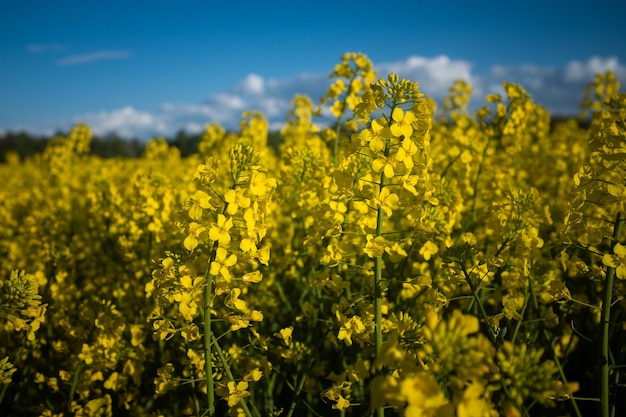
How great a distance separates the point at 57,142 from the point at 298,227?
234 inches

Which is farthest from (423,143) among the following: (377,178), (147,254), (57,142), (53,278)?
(57,142)

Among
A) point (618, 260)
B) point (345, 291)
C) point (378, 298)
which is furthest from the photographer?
point (345, 291)

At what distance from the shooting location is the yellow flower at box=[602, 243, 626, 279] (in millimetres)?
2023

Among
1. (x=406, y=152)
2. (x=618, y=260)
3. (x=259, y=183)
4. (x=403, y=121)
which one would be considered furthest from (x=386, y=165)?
(x=618, y=260)

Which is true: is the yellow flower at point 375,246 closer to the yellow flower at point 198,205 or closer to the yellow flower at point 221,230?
the yellow flower at point 221,230

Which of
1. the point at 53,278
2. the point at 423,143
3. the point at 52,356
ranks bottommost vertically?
the point at 52,356

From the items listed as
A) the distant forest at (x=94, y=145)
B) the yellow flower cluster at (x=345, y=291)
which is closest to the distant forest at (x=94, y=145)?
the distant forest at (x=94, y=145)

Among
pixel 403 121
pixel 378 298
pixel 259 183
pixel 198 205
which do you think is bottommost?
pixel 378 298

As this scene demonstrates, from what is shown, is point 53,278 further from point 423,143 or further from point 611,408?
point 611,408

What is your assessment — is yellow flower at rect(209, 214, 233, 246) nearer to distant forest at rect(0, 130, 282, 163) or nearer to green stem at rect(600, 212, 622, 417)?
green stem at rect(600, 212, 622, 417)

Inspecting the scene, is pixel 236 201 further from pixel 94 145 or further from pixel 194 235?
pixel 94 145

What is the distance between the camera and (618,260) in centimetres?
205

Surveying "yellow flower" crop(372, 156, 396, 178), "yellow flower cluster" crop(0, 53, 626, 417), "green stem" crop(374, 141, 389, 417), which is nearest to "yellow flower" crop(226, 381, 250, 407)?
"yellow flower cluster" crop(0, 53, 626, 417)

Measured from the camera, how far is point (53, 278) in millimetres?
3852
